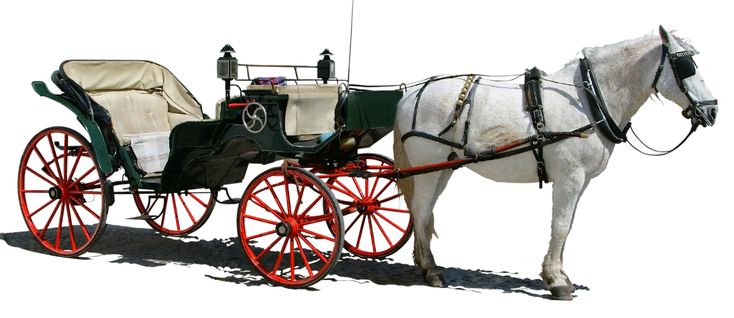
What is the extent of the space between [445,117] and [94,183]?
3.59m

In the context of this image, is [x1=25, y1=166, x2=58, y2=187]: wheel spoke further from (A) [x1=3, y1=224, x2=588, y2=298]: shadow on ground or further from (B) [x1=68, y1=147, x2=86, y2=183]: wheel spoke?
(A) [x1=3, y1=224, x2=588, y2=298]: shadow on ground

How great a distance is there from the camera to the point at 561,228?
8.89m

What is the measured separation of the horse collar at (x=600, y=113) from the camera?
28.8 ft

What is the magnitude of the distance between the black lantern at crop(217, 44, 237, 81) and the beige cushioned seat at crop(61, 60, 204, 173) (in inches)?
47.0

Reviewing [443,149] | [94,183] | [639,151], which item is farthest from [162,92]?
[639,151]

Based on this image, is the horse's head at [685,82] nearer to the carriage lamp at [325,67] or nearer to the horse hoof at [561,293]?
the horse hoof at [561,293]

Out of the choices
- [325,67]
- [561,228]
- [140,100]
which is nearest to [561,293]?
[561,228]

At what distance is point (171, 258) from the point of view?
10633mm

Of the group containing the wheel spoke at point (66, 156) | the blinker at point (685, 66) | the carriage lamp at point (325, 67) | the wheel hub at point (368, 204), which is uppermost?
the carriage lamp at point (325, 67)

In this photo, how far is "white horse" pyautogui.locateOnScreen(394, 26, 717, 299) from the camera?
28.3 ft

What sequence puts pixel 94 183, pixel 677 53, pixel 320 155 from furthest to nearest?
pixel 94 183, pixel 320 155, pixel 677 53

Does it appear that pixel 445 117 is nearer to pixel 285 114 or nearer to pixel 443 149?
pixel 443 149

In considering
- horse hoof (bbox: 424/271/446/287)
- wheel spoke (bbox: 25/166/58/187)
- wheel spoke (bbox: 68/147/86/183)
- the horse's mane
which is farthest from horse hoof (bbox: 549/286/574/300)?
wheel spoke (bbox: 25/166/58/187)

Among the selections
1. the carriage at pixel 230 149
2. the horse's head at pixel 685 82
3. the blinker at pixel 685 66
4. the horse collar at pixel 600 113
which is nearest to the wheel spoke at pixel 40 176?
the carriage at pixel 230 149
